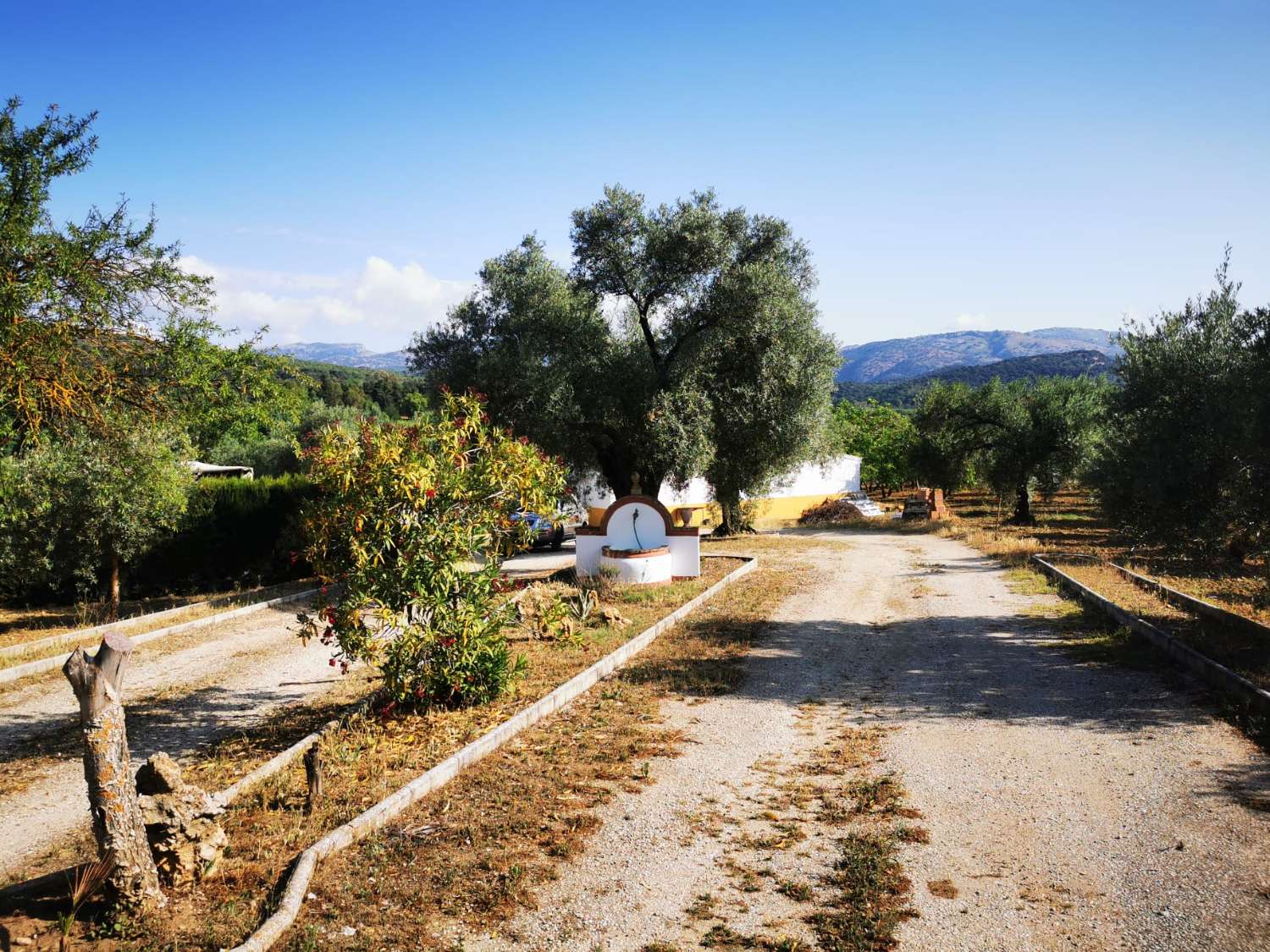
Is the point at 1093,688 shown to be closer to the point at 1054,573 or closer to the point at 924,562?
the point at 1054,573

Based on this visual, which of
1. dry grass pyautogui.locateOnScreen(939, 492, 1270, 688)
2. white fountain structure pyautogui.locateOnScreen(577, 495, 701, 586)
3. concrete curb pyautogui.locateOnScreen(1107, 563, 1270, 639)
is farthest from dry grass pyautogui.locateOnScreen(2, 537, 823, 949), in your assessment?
white fountain structure pyautogui.locateOnScreen(577, 495, 701, 586)

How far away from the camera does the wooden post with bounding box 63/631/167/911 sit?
4.30m

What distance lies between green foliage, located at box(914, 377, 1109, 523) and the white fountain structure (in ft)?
66.2

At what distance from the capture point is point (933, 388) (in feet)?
132

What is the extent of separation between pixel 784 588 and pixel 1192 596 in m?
7.26

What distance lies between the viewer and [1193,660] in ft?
31.2

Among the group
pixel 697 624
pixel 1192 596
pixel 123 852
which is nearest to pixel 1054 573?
pixel 1192 596

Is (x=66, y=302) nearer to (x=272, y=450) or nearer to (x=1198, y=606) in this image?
(x=1198, y=606)

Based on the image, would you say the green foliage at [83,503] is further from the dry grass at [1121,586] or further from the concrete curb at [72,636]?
the dry grass at [1121,586]

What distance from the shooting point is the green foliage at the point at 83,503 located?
14664 mm

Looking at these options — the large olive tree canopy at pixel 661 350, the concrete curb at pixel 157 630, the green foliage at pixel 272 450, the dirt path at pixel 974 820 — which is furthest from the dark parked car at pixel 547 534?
the green foliage at pixel 272 450

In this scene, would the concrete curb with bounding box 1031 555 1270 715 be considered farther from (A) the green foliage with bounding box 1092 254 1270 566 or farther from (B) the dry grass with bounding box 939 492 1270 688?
(A) the green foliage with bounding box 1092 254 1270 566

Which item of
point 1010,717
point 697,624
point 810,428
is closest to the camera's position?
point 1010,717

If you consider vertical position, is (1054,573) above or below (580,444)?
below
